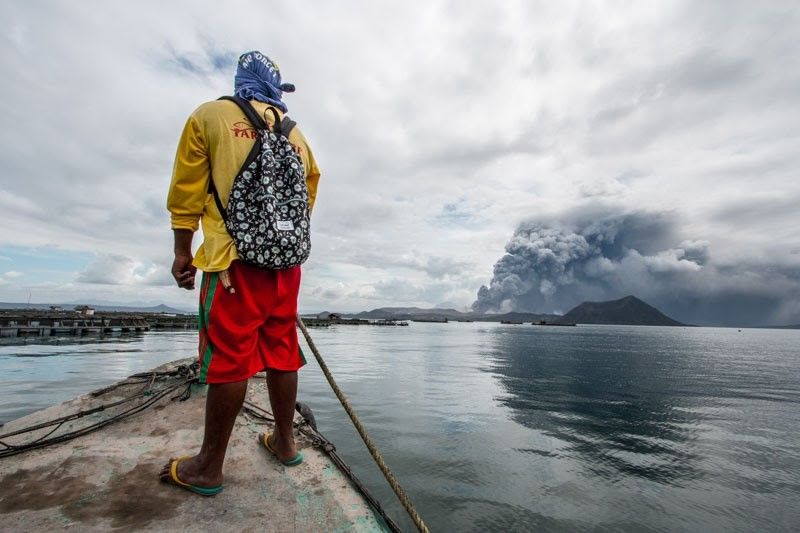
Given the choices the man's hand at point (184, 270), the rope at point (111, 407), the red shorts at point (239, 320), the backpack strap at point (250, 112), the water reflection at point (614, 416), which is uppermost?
the backpack strap at point (250, 112)

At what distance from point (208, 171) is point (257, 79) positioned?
82cm

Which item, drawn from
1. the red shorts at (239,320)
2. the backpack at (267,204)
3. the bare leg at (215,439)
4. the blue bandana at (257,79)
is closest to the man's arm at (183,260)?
the red shorts at (239,320)

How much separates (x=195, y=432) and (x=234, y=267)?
1.70 metres

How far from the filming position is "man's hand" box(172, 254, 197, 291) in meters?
2.26

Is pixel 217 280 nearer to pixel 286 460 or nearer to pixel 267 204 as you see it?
pixel 267 204

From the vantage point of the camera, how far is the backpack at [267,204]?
216 cm

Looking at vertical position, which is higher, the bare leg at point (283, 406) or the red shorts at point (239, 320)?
the red shorts at point (239, 320)

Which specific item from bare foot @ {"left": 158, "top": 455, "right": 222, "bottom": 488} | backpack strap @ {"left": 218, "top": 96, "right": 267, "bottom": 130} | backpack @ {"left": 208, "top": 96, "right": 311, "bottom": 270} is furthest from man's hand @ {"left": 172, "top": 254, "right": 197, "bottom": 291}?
bare foot @ {"left": 158, "top": 455, "right": 222, "bottom": 488}

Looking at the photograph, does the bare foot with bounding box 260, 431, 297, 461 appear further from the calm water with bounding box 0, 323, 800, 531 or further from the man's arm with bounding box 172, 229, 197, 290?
the calm water with bounding box 0, 323, 800, 531

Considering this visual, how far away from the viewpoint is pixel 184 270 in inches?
90.0

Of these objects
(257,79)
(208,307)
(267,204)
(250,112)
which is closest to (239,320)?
(208,307)

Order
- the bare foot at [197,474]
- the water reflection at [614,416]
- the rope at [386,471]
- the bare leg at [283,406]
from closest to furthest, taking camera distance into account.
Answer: the rope at [386,471] → the bare foot at [197,474] → the bare leg at [283,406] → the water reflection at [614,416]

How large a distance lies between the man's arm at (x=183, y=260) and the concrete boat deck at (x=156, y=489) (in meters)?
1.20

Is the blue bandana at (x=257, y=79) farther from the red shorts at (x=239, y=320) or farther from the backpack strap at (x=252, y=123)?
the red shorts at (x=239, y=320)
